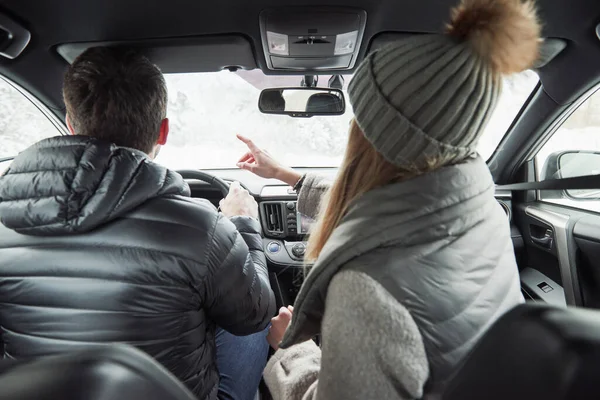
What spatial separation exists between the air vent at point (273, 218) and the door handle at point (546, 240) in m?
1.74

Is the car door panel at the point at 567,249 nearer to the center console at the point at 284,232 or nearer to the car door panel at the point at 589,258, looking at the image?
the car door panel at the point at 589,258

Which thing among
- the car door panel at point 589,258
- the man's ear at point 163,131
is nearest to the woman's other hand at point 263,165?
the man's ear at point 163,131

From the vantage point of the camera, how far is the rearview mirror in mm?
2406

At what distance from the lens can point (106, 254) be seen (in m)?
1.21

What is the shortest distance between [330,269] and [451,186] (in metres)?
0.33

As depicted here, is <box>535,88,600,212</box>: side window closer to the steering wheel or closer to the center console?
the center console

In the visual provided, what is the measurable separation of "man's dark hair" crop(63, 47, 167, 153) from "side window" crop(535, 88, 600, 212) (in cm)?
243

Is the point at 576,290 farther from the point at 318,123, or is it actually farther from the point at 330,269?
the point at 330,269

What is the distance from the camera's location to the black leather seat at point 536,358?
0.55 m

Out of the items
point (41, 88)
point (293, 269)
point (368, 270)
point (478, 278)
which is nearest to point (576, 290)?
point (293, 269)

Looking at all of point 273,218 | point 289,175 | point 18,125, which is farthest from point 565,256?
point 18,125

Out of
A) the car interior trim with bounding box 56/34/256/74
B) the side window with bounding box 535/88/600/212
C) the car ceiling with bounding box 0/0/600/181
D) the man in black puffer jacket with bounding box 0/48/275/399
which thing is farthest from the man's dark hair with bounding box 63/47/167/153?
the side window with bounding box 535/88/600/212

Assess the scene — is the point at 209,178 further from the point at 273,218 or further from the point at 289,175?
the point at 273,218

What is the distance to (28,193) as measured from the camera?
119cm
